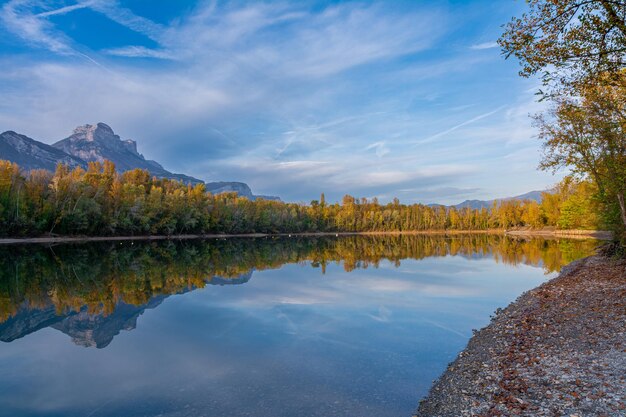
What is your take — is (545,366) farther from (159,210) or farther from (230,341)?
(159,210)

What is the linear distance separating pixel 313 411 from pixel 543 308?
13264 mm

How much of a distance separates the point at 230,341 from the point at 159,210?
91196mm

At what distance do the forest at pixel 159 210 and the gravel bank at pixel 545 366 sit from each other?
16289mm

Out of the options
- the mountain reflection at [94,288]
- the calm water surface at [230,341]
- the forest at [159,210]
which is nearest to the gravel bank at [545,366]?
the calm water surface at [230,341]

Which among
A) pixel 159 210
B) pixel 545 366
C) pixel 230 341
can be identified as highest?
pixel 159 210

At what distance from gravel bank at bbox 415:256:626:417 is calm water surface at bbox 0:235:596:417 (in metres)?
0.98

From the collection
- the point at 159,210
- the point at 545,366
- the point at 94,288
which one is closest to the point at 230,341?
the point at 545,366

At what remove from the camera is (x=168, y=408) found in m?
9.98

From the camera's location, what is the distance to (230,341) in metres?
16.3

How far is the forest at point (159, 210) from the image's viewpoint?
2798 inches

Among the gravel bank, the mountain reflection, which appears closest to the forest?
the gravel bank

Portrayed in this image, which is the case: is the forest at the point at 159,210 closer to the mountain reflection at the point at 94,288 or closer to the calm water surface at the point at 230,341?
the calm water surface at the point at 230,341

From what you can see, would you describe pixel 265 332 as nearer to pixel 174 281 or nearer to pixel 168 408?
pixel 168 408

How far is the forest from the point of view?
71.1 metres
